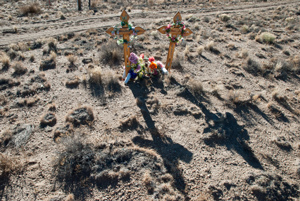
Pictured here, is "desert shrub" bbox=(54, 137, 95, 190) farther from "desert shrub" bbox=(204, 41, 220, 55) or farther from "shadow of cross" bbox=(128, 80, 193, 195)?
"desert shrub" bbox=(204, 41, 220, 55)

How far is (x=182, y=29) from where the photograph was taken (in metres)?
7.02

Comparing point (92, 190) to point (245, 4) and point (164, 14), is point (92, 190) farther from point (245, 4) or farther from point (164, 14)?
point (245, 4)

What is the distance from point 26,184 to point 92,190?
150 centimetres

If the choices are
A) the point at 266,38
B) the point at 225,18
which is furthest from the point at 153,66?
the point at 225,18

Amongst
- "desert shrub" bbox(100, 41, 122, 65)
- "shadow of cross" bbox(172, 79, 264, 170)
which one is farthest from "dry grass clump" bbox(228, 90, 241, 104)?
"desert shrub" bbox(100, 41, 122, 65)

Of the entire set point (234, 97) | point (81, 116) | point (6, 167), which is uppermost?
point (234, 97)

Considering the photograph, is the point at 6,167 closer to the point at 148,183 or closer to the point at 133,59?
the point at 148,183

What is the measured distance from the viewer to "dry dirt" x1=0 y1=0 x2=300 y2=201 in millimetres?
4051

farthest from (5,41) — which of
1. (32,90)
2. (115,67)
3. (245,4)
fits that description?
(245,4)

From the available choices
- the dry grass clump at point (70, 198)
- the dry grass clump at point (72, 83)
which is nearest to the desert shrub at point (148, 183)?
the dry grass clump at point (70, 198)

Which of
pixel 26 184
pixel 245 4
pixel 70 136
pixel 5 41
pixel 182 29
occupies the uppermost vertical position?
pixel 245 4

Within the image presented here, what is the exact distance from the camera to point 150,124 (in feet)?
18.3

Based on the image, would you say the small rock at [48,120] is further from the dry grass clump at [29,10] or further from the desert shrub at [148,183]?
the dry grass clump at [29,10]

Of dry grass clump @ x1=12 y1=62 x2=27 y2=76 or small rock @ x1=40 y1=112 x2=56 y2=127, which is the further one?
dry grass clump @ x1=12 y1=62 x2=27 y2=76
